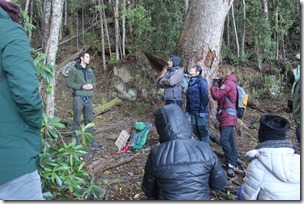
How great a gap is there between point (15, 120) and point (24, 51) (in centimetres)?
42

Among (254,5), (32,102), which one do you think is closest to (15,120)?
(32,102)

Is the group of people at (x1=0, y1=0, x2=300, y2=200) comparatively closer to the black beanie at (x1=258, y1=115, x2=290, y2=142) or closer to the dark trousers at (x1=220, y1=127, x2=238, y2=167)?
the black beanie at (x1=258, y1=115, x2=290, y2=142)

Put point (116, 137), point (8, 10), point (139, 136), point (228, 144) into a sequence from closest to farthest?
1. point (8, 10)
2. point (228, 144)
3. point (139, 136)
4. point (116, 137)

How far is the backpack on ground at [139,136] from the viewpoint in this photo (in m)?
6.37

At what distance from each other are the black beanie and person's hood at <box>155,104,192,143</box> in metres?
0.68

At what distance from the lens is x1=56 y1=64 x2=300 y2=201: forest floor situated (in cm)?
461

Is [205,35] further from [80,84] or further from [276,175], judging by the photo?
[276,175]

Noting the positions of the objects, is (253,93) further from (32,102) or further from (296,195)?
(32,102)

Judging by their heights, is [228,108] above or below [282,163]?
below

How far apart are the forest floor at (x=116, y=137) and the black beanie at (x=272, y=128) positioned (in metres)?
1.42

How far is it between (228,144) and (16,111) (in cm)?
377

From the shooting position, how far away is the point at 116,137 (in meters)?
7.19

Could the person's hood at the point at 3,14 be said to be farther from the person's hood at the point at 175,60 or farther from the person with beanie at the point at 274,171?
the person's hood at the point at 175,60

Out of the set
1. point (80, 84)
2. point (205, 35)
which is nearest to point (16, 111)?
point (80, 84)
